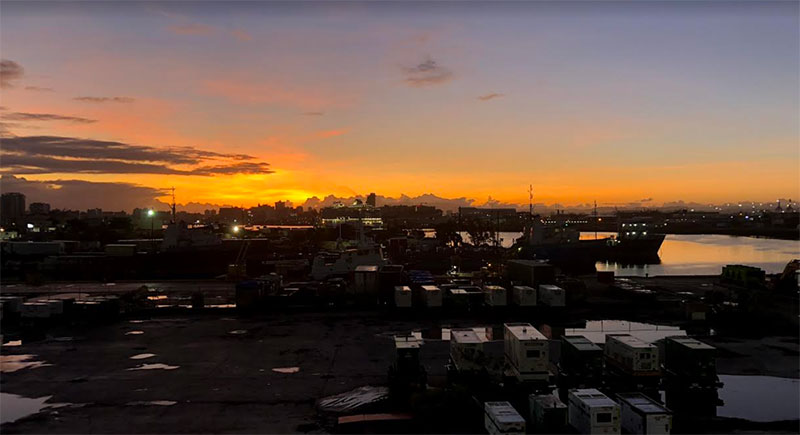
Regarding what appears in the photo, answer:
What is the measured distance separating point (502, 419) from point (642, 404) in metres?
3.98

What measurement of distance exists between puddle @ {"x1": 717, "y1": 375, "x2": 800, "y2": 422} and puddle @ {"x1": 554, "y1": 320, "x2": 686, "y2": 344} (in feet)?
18.5

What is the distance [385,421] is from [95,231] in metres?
111

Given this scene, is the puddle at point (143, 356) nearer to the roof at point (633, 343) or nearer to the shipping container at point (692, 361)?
the roof at point (633, 343)

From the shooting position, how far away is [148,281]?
48.9 m

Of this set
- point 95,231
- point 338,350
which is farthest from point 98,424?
point 95,231

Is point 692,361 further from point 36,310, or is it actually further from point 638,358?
point 36,310

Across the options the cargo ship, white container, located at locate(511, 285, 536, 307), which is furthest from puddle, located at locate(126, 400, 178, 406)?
the cargo ship

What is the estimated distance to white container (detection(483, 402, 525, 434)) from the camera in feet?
44.3

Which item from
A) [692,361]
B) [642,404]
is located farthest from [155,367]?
[692,361]

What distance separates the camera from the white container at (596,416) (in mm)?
13844

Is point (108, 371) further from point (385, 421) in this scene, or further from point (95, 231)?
point (95, 231)

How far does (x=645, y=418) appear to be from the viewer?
13.9m

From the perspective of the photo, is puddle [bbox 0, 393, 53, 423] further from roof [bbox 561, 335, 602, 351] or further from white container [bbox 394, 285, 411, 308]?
white container [bbox 394, 285, 411, 308]

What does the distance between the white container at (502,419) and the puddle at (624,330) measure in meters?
11.9
